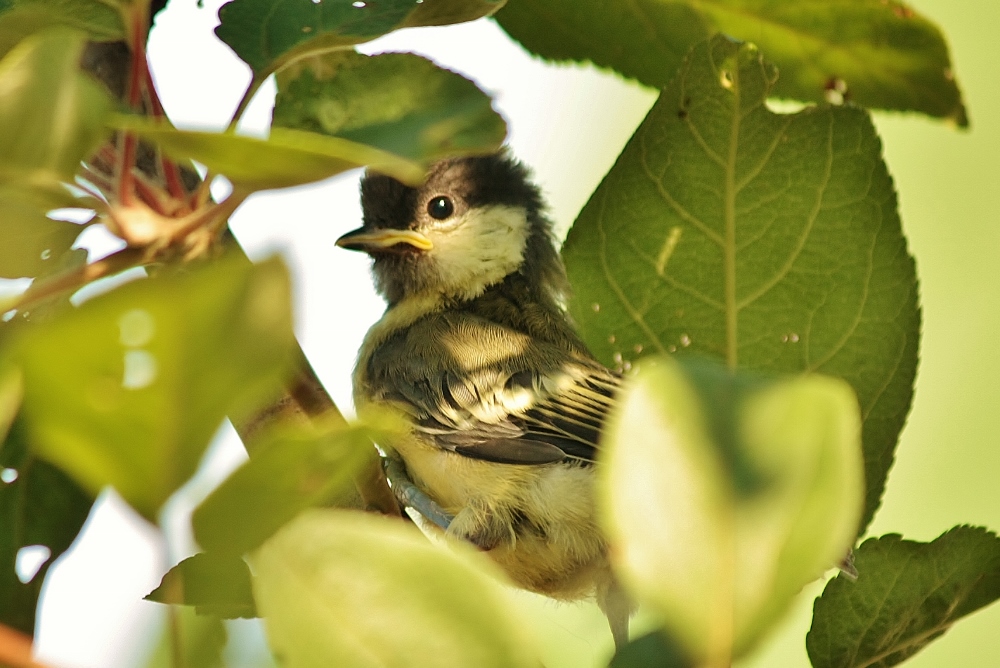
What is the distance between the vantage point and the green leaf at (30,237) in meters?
0.81

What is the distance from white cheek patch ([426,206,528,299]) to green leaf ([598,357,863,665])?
2004 millimetres

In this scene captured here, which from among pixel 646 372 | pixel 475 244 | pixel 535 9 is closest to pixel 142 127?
pixel 646 372

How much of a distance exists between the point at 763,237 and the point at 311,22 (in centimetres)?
62

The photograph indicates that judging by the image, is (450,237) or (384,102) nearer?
(384,102)

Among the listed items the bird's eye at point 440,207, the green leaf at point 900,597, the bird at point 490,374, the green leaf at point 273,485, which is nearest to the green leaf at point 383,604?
the green leaf at point 273,485

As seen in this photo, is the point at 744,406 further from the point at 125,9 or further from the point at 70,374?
the point at 125,9

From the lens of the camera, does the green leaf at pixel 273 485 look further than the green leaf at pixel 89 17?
No

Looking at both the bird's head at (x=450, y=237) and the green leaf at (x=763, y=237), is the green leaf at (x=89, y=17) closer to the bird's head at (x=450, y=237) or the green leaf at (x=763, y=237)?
the green leaf at (x=763, y=237)

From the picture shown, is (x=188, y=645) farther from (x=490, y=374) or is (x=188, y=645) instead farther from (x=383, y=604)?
(x=490, y=374)

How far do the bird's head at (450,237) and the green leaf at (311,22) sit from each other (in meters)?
1.39

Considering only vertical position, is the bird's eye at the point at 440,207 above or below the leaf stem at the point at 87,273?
below

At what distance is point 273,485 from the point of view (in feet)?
1.85

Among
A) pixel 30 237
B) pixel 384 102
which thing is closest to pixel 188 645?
pixel 30 237

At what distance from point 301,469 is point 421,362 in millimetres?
1648
